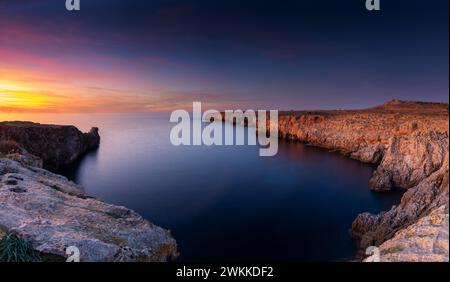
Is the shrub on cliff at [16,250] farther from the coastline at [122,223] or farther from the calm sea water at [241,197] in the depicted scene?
the calm sea water at [241,197]

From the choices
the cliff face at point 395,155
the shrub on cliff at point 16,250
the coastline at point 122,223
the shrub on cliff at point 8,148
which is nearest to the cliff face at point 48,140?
the shrub on cliff at point 8,148

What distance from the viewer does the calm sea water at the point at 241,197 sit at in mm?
22094

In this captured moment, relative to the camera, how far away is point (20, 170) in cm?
1808

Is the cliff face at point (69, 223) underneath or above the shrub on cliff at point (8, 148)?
underneath

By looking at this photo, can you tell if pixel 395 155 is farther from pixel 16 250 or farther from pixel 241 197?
pixel 16 250

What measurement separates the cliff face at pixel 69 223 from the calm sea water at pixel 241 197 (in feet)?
21.8

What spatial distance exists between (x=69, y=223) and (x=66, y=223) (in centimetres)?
14

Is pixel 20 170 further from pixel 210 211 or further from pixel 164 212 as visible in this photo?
pixel 210 211

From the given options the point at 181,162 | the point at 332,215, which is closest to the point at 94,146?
the point at 181,162

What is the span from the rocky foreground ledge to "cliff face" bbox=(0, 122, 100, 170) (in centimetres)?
2695

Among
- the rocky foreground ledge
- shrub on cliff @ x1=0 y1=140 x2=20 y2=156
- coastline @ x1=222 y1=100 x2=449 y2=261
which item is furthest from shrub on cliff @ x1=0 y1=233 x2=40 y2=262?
shrub on cliff @ x1=0 y1=140 x2=20 y2=156

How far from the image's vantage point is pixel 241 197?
112 ft

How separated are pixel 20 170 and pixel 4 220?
Answer: 27.3ft

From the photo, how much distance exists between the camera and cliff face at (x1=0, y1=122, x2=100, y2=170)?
4356 centimetres
